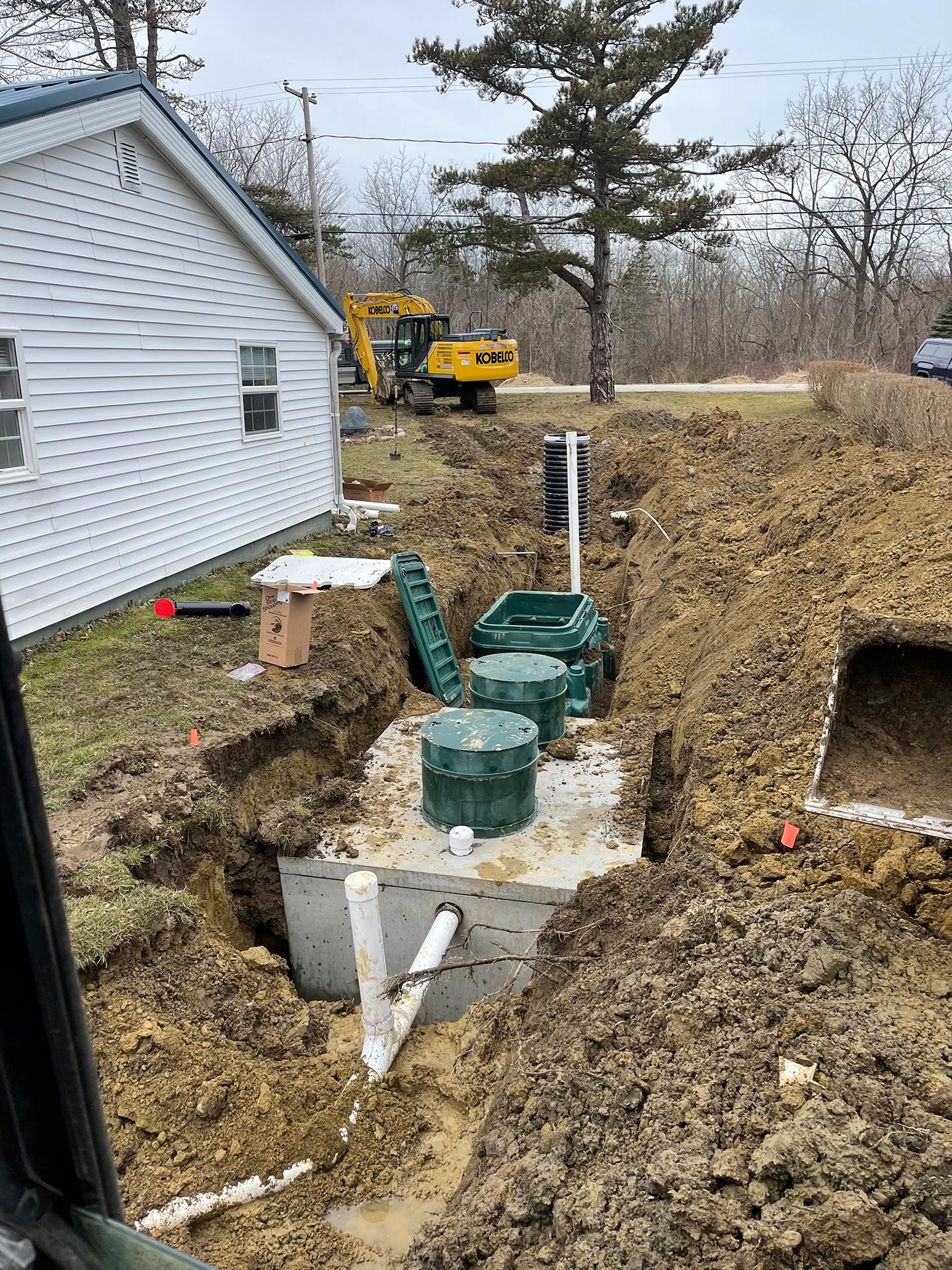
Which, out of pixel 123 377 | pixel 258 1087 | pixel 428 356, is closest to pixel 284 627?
pixel 123 377

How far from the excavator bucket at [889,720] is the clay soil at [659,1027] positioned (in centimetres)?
18


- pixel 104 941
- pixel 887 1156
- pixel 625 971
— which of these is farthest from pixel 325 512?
pixel 887 1156

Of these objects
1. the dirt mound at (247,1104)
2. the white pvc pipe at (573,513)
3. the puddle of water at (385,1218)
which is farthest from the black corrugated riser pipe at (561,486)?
the puddle of water at (385,1218)

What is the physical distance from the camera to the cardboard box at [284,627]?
7.21 m

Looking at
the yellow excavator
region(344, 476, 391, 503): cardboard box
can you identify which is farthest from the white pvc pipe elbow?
the yellow excavator

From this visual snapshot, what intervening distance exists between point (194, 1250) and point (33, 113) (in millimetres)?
7925

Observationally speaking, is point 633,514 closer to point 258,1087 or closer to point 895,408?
point 895,408

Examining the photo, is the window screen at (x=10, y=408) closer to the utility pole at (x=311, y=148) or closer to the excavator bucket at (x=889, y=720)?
the excavator bucket at (x=889, y=720)

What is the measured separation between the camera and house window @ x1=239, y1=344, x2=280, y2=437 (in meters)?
10.9

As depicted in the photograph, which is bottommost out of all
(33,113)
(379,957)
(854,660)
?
(379,957)

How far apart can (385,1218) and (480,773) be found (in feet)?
8.55

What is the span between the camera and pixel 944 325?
24828 millimetres

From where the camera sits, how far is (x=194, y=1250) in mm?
3318

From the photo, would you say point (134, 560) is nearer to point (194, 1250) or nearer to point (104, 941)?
point (104, 941)
